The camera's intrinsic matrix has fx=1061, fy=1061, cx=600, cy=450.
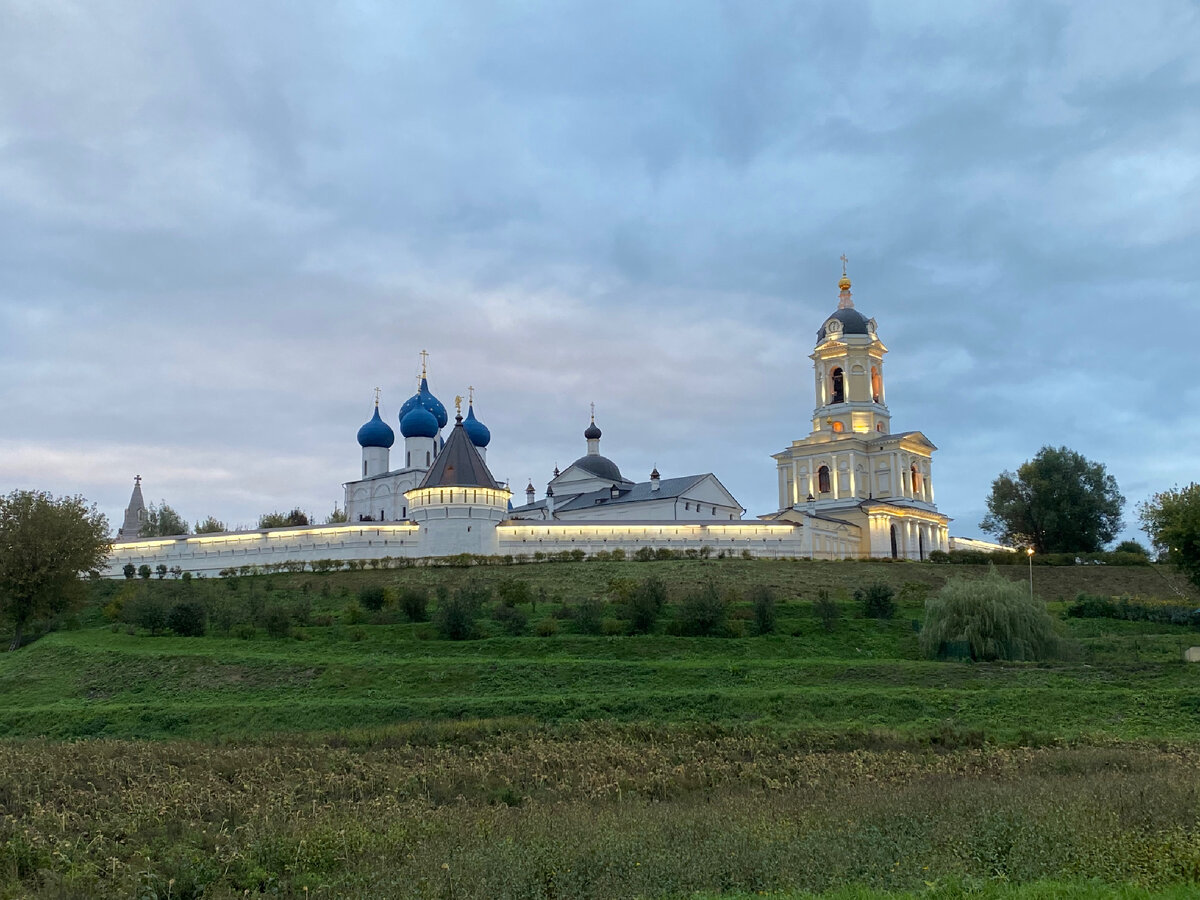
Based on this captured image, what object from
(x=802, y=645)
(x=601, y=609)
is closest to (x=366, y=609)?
(x=601, y=609)

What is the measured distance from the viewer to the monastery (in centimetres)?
4950

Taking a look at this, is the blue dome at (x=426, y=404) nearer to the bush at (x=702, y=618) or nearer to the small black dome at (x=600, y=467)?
the small black dome at (x=600, y=467)

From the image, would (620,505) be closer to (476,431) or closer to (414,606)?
(476,431)

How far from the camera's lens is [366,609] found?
35.4 m

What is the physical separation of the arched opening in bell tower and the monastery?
0.21ft

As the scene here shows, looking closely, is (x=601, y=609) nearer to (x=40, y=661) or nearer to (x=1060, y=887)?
(x=40, y=661)

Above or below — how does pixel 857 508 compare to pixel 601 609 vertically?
above

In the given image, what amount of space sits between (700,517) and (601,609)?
30819 millimetres

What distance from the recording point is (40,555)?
1435 inches

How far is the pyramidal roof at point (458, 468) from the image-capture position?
4903cm

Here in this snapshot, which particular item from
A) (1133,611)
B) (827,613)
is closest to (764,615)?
(827,613)

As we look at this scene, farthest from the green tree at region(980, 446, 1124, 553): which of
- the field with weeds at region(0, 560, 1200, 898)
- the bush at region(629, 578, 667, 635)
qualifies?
the bush at region(629, 578, 667, 635)

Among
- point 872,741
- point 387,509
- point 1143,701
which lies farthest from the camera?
point 387,509

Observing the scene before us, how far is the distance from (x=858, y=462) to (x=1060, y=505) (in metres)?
11.4
